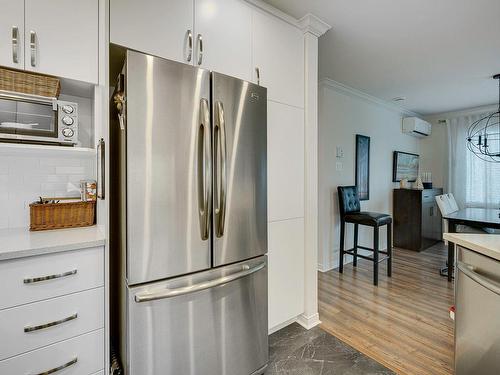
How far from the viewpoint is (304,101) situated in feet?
6.95

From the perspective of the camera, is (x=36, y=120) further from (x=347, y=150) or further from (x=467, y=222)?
(x=467, y=222)

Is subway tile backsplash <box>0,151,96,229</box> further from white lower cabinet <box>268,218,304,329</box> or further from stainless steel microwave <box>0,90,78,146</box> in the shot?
white lower cabinet <box>268,218,304,329</box>

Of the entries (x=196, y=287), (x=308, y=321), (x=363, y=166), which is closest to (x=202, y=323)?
(x=196, y=287)

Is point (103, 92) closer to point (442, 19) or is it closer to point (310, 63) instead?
point (310, 63)

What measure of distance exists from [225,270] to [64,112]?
4.01 feet

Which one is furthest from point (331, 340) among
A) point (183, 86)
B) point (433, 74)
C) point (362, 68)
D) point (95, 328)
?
point (433, 74)

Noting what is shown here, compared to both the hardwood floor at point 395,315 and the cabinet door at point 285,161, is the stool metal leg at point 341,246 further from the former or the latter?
the cabinet door at point 285,161

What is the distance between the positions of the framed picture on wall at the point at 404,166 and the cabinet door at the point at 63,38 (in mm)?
4898

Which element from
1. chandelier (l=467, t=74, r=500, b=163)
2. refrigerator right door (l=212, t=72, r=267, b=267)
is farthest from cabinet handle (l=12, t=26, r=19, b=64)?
chandelier (l=467, t=74, r=500, b=163)

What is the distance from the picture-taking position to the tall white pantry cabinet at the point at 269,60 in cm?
134

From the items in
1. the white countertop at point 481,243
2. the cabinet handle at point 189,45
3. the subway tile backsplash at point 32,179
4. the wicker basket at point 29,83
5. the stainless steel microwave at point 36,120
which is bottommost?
the white countertop at point 481,243

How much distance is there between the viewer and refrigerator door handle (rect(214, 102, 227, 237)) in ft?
4.50

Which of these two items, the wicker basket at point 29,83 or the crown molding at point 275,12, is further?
the crown molding at point 275,12

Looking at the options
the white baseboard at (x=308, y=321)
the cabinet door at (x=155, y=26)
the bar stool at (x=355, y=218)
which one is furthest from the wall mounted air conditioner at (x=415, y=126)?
the cabinet door at (x=155, y=26)
